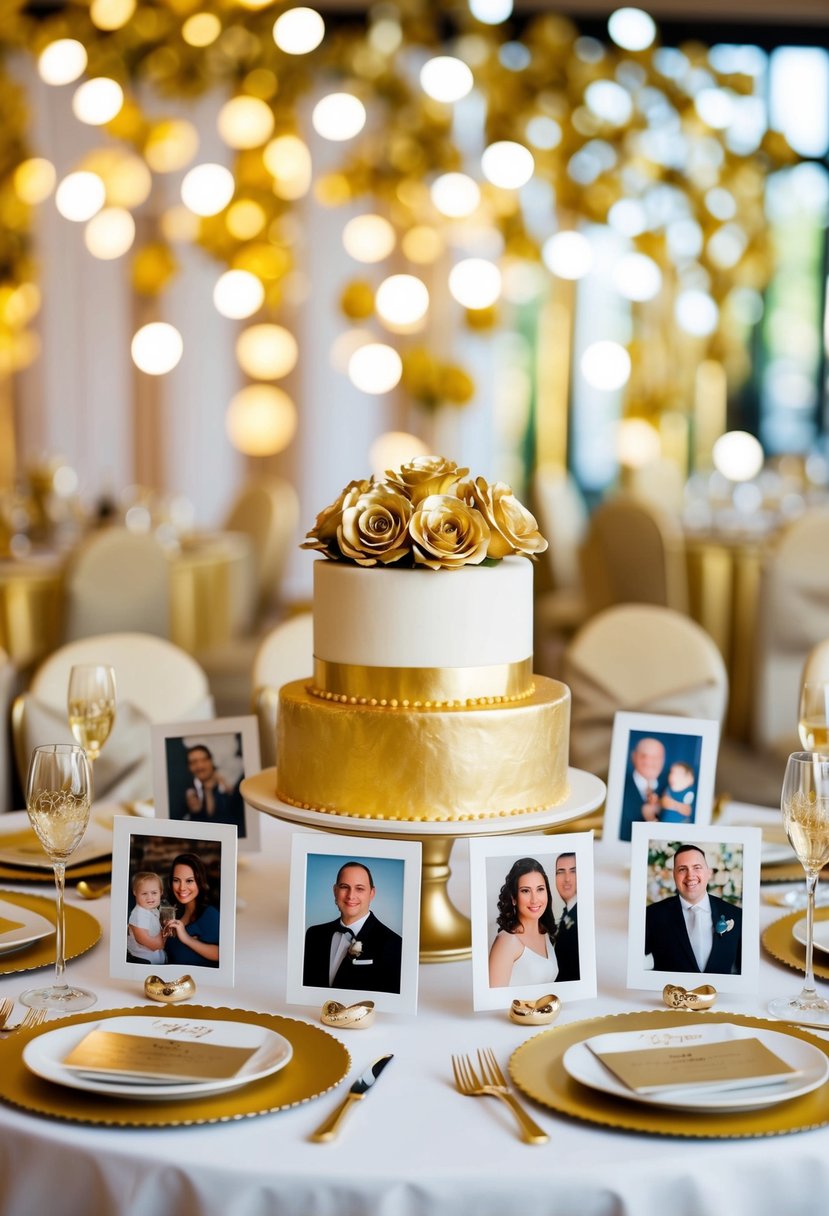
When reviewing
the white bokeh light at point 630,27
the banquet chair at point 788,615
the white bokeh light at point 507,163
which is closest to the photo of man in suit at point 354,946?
the banquet chair at point 788,615

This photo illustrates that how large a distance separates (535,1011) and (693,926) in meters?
0.23

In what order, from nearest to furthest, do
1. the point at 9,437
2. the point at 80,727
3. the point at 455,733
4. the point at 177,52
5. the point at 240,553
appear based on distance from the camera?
1. the point at 455,733
2. the point at 80,727
3. the point at 177,52
4. the point at 240,553
5. the point at 9,437

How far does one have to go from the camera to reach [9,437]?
970cm

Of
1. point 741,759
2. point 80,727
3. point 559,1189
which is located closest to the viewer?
point 559,1189

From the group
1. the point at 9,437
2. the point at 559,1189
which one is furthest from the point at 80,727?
the point at 9,437

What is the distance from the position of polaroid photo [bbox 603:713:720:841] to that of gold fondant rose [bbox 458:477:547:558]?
0.47 meters

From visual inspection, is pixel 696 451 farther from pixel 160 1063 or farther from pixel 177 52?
pixel 160 1063

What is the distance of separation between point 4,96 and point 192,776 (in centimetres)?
629

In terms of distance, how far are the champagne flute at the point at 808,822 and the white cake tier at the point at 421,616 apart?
39 centimetres

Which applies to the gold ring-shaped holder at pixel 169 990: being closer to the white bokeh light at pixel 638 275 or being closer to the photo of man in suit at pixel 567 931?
the photo of man in suit at pixel 567 931

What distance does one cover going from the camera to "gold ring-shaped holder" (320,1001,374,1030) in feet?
4.91

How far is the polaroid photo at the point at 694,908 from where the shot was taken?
5.28 ft

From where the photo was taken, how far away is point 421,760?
167 centimetres

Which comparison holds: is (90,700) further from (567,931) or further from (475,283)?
(475,283)
